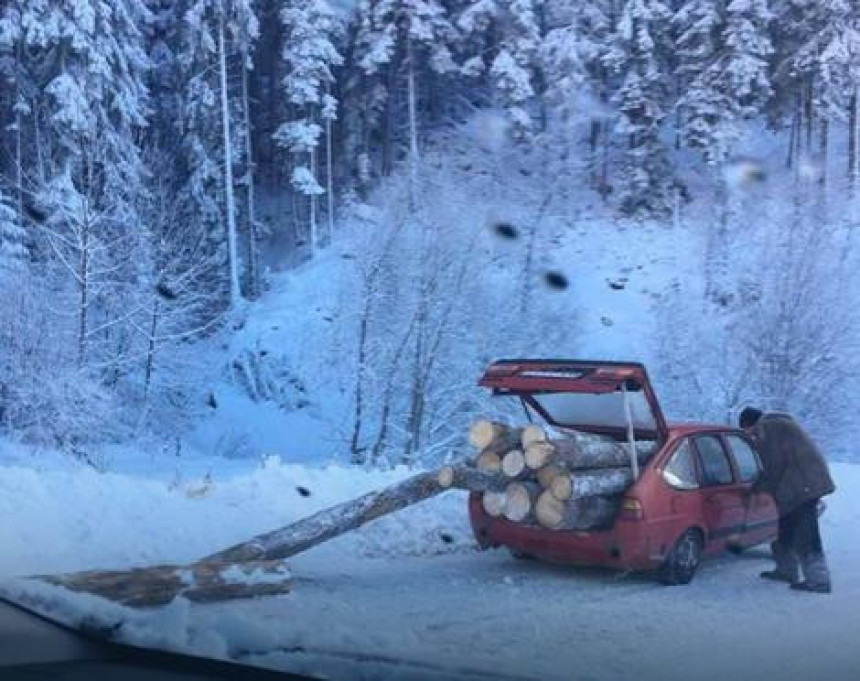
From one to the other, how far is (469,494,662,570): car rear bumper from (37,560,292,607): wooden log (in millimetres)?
1531

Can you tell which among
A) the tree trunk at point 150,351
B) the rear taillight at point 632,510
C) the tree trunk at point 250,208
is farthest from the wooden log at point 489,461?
the tree trunk at point 150,351

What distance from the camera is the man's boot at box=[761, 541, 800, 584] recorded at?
7152 mm

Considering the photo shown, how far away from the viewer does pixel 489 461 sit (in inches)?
304

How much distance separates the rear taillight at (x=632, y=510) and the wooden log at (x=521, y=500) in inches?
23.4

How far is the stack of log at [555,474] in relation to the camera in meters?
7.10

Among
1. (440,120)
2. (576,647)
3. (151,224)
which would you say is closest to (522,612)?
(576,647)

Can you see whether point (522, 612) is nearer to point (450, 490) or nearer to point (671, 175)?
point (450, 490)

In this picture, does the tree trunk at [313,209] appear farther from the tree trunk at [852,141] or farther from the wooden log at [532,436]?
the wooden log at [532,436]

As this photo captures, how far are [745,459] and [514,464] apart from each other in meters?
1.62

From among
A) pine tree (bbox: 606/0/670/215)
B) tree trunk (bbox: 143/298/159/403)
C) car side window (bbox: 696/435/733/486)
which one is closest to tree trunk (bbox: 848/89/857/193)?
pine tree (bbox: 606/0/670/215)

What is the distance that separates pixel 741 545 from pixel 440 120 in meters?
9.40

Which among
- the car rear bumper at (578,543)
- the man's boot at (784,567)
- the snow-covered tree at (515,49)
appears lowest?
the man's boot at (784,567)

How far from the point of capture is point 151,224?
21.4m

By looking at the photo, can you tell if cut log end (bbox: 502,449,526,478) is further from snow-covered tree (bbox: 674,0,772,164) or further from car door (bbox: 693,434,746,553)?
snow-covered tree (bbox: 674,0,772,164)
